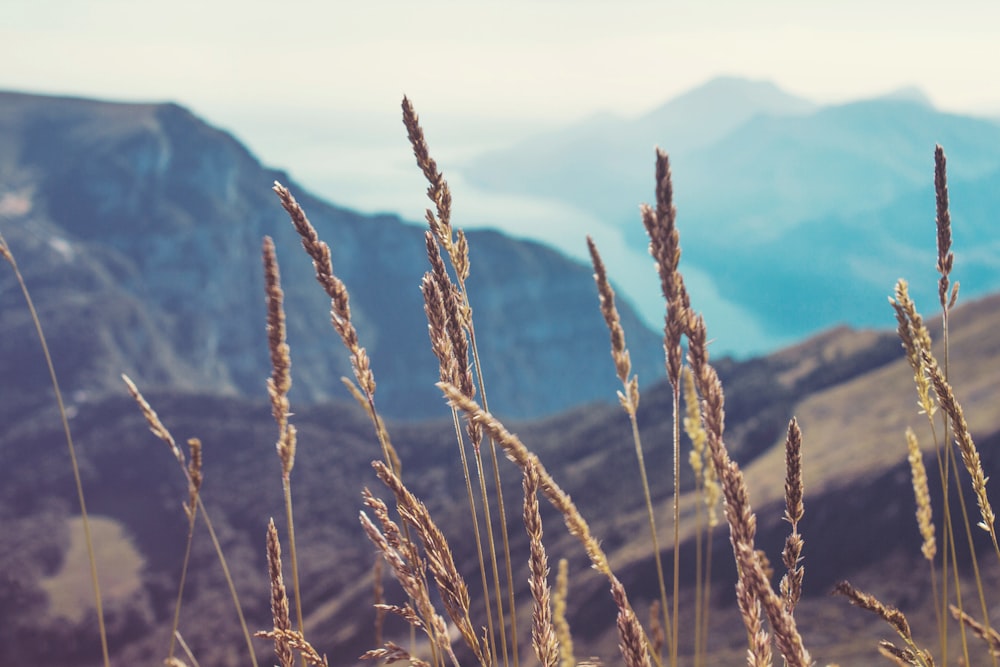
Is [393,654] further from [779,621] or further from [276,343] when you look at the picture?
[276,343]

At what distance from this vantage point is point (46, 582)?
86.5m

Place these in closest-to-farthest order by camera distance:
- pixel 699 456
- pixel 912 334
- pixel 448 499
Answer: pixel 912 334 → pixel 699 456 → pixel 448 499

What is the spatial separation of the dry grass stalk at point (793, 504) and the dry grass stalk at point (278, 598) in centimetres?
107

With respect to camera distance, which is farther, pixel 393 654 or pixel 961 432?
pixel 961 432

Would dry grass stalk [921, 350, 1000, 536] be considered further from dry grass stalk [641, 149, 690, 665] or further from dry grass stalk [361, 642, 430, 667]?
dry grass stalk [361, 642, 430, 667]

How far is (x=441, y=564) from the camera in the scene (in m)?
1.50

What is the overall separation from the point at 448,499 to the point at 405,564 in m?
105

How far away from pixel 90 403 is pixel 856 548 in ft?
352

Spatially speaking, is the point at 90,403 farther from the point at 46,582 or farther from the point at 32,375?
the point at 46,582

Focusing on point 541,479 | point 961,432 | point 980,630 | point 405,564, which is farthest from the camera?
point 980,630

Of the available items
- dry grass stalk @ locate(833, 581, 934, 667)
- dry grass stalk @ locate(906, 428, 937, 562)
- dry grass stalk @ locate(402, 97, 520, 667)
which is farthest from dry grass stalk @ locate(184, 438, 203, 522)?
dry grass stalk @ locate(906, 428, 937, 562)

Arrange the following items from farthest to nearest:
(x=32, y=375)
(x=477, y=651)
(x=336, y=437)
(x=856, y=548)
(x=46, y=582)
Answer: (x=32, y=375)
(x=336, y=437)
(x=46, y=582)
(x=856, y=548)
(x=477, y=651)

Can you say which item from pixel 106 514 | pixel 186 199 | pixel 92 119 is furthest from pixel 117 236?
pixel 106 514

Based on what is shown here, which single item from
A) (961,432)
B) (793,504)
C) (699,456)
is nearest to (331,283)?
(793,504)
